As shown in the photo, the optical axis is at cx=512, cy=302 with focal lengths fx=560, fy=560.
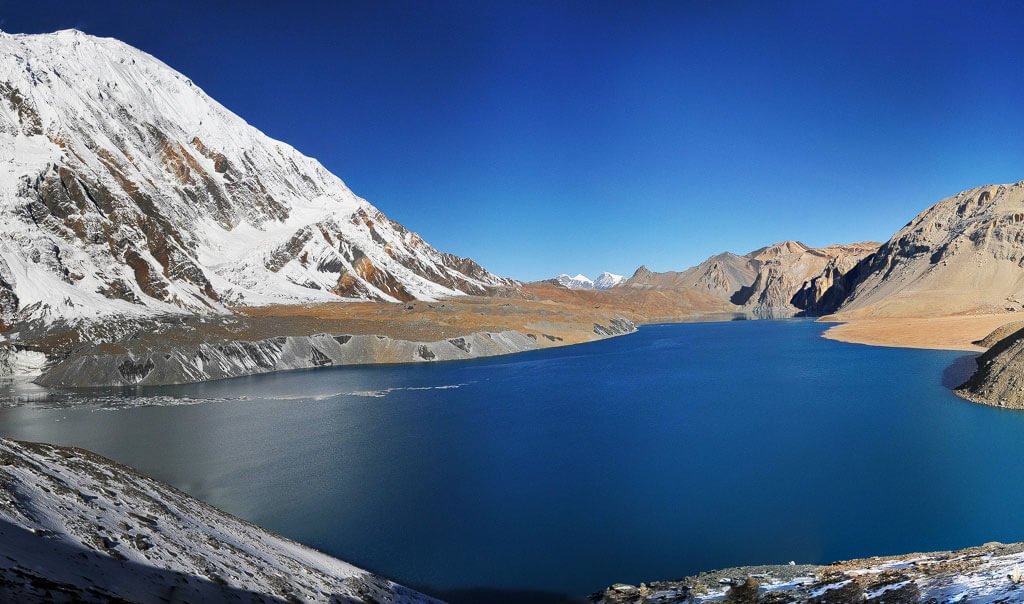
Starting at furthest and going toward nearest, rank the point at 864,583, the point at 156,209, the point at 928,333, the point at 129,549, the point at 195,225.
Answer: the point at 195,225 < the point at 156,209 < the point at 928,333 < the point at 864,583 < the point at 129,549

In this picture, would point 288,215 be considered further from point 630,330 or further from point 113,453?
point 113,453

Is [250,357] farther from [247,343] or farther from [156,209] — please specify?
[156,209]

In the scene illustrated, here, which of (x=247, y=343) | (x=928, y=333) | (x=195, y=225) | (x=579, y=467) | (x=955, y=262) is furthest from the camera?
(x=195, y=225)

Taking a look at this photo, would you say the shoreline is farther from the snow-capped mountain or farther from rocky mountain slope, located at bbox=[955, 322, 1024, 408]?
the snow-capped mountain

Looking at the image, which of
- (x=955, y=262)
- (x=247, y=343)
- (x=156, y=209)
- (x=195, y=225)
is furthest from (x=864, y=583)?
(x=195, y=225)

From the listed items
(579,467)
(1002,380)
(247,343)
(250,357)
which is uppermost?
(247,343)

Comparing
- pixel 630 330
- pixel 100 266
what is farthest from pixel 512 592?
pixel 630 330

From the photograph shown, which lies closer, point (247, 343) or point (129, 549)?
point (129, 549)
